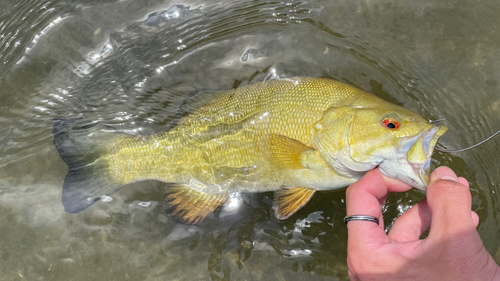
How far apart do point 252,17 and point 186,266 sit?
2485 millimetres

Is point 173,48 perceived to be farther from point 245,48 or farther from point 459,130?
point 459,130

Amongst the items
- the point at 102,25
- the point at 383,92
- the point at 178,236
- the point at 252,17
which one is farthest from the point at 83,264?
the point at 383,92

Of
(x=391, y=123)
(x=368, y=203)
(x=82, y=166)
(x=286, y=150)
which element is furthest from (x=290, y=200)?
(x=82, y=166)

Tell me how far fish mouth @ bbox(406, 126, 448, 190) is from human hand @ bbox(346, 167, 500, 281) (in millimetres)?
129

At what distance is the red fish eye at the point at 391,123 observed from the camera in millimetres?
2240

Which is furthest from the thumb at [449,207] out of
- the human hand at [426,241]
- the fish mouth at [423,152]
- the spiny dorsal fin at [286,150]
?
the spiny dorsal fin at [286,150]

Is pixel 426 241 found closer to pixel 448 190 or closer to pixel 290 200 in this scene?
pixel 448 190

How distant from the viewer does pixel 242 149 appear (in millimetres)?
2664

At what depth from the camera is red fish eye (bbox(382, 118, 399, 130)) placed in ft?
7.35

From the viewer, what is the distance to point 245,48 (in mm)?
3400

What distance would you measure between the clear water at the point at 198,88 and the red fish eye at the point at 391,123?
0.98 m

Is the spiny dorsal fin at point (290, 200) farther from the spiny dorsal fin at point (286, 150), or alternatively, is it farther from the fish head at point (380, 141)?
the fish head at point (380, 141)

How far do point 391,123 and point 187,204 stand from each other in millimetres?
1702

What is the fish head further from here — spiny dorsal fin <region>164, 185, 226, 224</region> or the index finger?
spiny dorsal fin <region>164, 185, 226, 224</region>
